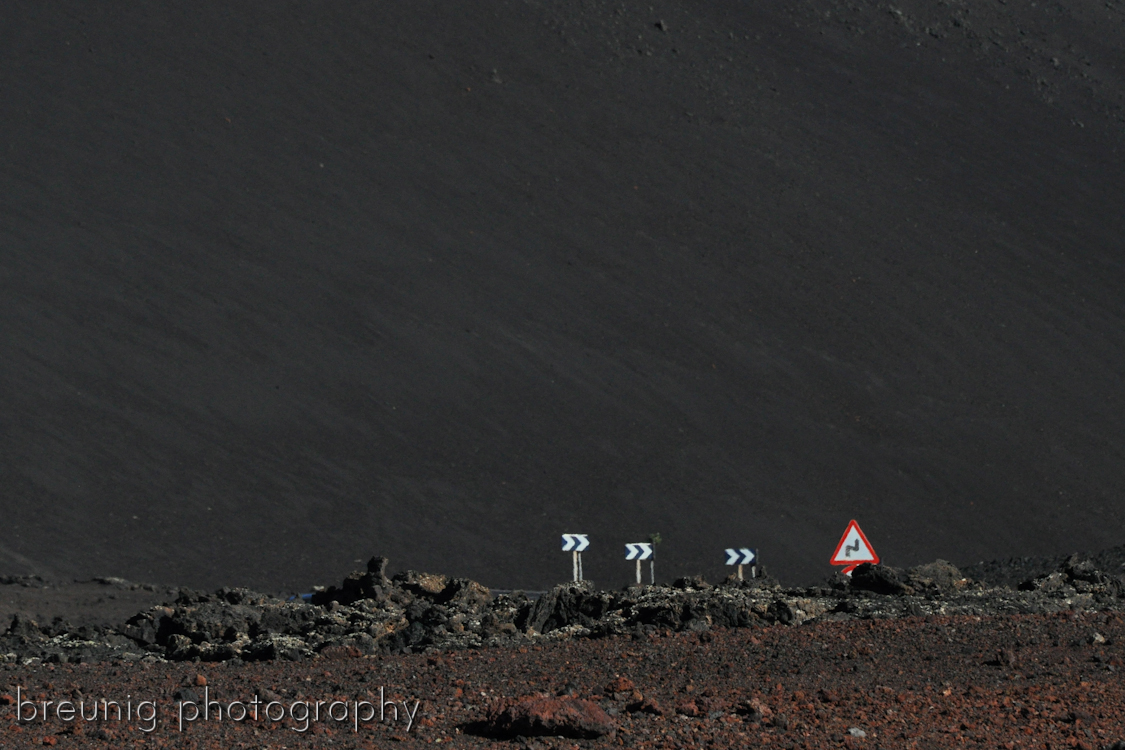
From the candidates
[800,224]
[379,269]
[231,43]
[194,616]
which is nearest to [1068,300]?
[800,224]

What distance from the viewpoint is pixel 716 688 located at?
265 inches

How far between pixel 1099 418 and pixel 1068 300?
4253mm

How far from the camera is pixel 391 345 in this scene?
24.2 m

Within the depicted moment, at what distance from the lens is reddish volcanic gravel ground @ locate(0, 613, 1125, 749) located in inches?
221

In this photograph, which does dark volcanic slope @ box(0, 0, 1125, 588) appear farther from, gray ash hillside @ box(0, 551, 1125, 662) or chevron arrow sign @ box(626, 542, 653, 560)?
gray ash hillside @ box(0, 551, 1125, 662)

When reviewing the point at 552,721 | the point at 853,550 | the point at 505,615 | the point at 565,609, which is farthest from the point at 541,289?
the point at 552,721

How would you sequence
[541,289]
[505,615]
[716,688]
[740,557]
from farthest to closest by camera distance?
1. [541,289]
2. [740,557]
3. [505,615]
4. [716,688]

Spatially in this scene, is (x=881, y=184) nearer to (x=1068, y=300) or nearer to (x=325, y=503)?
(x=1068, y=300)

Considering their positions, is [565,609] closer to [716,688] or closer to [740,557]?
[716,688]

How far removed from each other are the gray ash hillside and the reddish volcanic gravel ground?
45 centimetres

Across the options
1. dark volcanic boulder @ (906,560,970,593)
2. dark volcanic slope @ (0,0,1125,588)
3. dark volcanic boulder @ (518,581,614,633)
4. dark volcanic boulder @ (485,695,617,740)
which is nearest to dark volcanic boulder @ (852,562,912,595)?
dark volcanic boulder @ (906,560,970,593)

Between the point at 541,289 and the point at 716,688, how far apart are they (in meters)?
19.9

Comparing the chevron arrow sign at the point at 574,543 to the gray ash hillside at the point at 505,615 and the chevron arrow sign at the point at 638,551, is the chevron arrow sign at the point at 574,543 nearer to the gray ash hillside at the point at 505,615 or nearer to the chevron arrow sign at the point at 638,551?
the chevron arrow sign at the point at 638,551

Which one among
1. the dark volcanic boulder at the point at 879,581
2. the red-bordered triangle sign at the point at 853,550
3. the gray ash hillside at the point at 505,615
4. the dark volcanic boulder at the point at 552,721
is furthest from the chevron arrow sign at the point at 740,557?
the dark volcanic boulder at the point at 552,721
